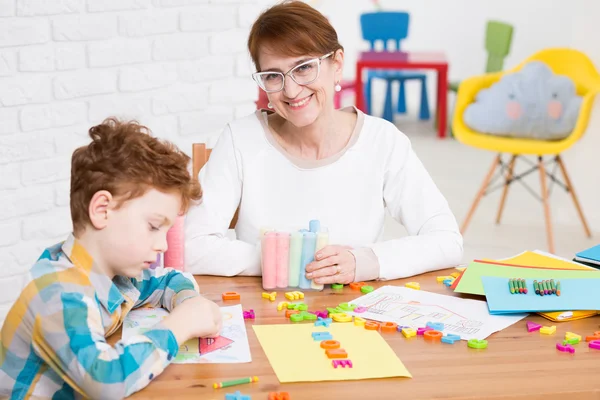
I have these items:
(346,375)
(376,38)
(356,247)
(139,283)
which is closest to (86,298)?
(139,283)

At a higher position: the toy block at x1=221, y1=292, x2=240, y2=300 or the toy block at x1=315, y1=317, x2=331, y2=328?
the toy block at x1=315, y1=317, x2=331, y2=328

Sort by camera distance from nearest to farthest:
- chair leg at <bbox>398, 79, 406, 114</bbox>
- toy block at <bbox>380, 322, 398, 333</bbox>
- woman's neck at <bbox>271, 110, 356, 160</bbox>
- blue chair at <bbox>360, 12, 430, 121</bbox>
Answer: toy block at <bbox>380, 322, 398, 333</bbox>
woman's neck at <bbox>271, 110, 356, 160</bbox>
blue chair at <bbox>360, 12, 430, 121</bbox>
chair leg at <bbox>398, 79, 406, 114</bbox>

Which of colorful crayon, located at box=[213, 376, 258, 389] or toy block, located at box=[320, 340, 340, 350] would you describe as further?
toy block, located at box=[320, 340, 340, 350]

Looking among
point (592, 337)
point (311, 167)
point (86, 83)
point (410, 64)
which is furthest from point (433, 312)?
point (410, 64)

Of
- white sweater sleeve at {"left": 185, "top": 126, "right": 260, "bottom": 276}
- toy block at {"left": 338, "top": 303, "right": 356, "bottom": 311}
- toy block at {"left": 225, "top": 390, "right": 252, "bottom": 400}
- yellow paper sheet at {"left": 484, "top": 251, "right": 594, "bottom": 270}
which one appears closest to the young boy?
toy block at {"left": 225, "top": 390, "right": 252, "bottom": 400}

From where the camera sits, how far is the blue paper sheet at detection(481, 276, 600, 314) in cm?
167

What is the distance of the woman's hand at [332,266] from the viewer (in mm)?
1782

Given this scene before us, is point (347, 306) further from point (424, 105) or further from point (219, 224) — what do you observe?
point (424, 105)

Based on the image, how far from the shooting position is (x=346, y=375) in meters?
1.37

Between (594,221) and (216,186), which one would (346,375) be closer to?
(216,186)

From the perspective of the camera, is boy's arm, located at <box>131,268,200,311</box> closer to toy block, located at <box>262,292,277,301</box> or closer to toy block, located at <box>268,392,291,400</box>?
toy block, located at <box>262,292,277,301</box>

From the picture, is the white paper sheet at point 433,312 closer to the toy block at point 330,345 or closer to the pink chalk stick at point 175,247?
the toy block at point 330,345

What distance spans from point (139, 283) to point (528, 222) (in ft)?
13.3

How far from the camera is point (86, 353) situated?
4.08ft
